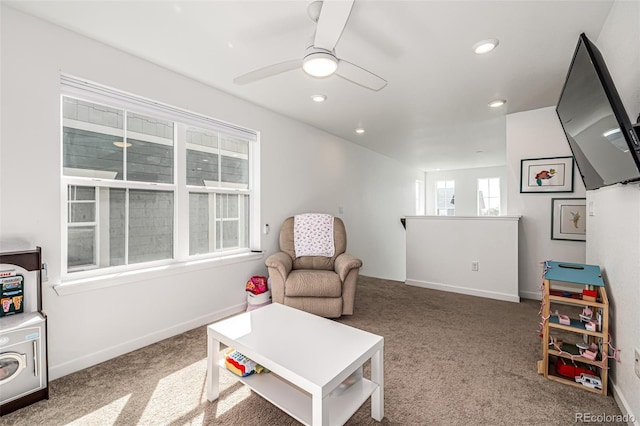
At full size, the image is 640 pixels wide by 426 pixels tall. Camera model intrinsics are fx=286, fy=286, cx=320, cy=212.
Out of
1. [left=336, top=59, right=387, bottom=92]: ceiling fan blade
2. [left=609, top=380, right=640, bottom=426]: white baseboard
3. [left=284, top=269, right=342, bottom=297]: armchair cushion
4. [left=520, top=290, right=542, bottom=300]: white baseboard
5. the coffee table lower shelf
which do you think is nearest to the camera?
the coffee table lower shelf

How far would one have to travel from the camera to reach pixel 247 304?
314 centimetres

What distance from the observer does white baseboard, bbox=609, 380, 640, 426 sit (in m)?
1.42

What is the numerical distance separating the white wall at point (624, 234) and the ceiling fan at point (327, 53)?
1282 mm

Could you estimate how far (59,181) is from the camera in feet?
6.36

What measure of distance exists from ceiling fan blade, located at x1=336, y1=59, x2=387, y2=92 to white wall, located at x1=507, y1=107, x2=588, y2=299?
2629 millimetres

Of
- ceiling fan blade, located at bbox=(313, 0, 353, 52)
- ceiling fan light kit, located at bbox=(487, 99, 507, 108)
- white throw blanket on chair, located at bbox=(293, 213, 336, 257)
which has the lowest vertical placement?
white throw blanket on chair, located at bbox=(293, 213, 336, 257)

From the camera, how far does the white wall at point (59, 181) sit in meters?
1.76

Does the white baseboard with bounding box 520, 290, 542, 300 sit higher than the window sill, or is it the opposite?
the window sill

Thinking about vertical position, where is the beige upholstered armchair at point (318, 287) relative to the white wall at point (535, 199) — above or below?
below

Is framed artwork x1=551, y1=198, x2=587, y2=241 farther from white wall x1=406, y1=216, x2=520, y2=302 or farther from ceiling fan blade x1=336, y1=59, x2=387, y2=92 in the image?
ceiling fan blade x1=336, y1=59, x2=387, y2=92

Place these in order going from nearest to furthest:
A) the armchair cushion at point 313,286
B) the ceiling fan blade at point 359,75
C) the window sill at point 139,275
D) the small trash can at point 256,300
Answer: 1. the ceiling fan blade at point 359,75
2. the window sill at point 139,275
3. the armchair cushion at point 313,286
4. the small trash can at point 256,300

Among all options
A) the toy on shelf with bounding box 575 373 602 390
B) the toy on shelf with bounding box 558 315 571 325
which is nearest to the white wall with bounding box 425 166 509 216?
the toy on shelf with bounding box 558 315 571 325

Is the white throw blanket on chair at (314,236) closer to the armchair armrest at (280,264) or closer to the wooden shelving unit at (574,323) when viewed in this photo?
the armchair armrest at (280,264)

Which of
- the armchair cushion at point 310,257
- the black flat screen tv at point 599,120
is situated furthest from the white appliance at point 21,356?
the black flat screen tv at point 599,120
